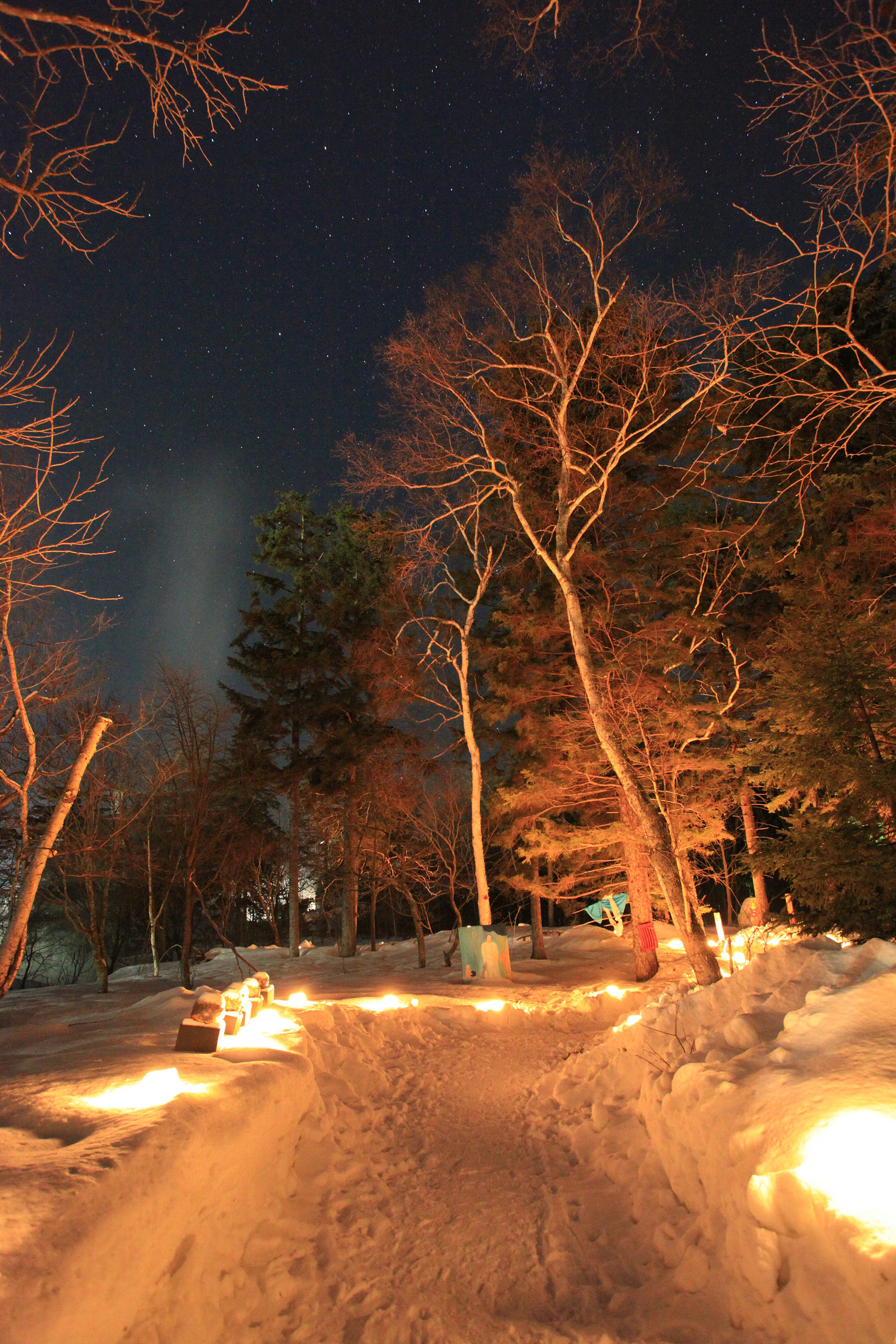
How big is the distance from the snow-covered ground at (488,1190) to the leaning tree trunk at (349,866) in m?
13.0

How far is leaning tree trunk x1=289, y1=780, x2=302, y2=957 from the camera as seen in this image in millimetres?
18953

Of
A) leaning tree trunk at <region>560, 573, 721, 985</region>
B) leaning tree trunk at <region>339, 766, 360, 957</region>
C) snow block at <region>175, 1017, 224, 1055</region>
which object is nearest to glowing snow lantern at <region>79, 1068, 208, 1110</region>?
snow block at <region>175, 1017, 224, 1055</region>

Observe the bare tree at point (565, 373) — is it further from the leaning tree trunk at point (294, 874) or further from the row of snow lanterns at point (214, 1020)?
the leaning tree trunk at point (294, 874)

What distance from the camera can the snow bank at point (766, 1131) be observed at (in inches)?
84.7

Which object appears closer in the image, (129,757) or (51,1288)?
(51,1288)

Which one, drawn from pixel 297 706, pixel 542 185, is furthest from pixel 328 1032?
pixel 297 706

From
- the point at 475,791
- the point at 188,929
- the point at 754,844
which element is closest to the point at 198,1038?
the point at 188,929

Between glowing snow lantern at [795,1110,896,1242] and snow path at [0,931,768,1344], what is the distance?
0.67 metres

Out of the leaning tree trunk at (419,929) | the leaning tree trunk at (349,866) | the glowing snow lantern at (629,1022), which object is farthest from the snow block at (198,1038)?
the leaning tree trunk at (349,866)

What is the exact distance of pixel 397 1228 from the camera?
3678 millimetres

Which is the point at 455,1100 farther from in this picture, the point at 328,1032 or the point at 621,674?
the point at 621,674

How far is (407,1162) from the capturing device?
4.55 meters

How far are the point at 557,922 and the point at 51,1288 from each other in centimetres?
3685

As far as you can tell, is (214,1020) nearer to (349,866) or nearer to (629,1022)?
(629,1022)
